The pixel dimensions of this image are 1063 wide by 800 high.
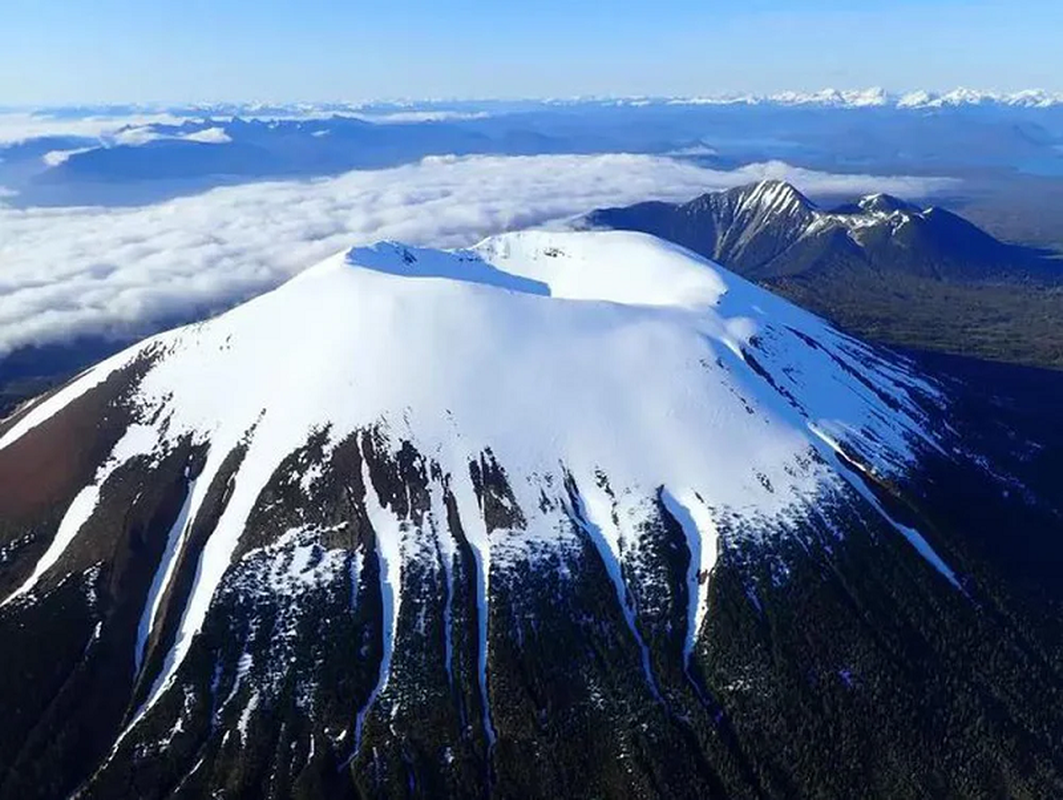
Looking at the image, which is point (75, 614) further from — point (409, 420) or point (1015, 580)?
point (1015, 580)

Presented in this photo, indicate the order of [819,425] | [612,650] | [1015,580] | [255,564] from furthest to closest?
[819,425]
[1015,580]
[255,564]
[612,650]

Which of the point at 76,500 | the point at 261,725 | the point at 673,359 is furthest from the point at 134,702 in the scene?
the point at 673,359

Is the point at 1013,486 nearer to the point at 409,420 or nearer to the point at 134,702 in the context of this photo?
the point at 409,420

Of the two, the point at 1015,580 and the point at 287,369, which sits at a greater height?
the point at 287,369

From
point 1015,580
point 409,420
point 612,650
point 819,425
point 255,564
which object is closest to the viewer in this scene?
point 612,650

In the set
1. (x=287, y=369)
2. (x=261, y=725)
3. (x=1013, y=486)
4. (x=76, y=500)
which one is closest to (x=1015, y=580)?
(x=1013, y=486)

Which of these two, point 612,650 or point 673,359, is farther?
point 673,359
